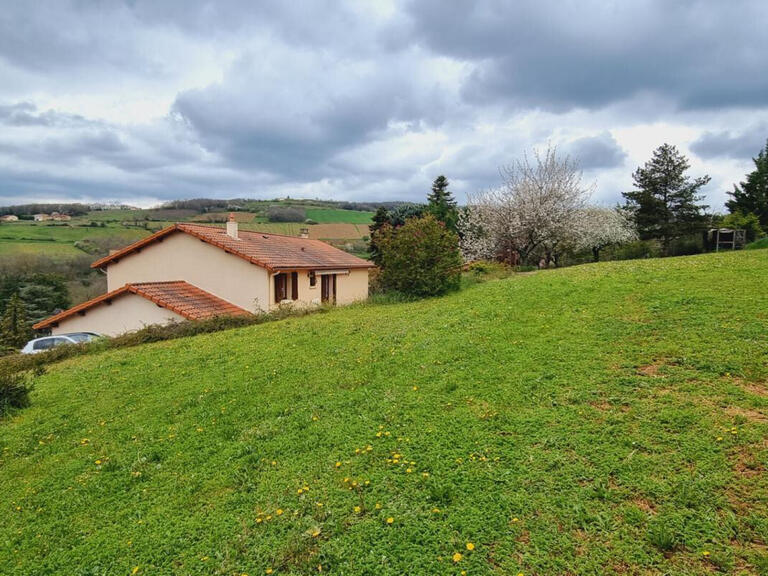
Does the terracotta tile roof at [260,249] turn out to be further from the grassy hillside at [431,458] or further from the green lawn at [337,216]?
the green lawn at [337,216]

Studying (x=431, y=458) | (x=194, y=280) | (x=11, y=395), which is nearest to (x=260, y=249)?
(x=194, y=280)

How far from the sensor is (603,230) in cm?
3272

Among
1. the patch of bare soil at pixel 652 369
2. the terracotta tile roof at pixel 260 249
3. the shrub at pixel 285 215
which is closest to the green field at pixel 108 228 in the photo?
the shrub at pixel 285 215

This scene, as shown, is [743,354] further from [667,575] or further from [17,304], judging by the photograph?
[17,304]

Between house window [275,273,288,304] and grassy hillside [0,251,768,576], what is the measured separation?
1119 cm

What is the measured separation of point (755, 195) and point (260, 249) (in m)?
41.3

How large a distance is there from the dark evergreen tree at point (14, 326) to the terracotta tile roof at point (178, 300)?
1306cm

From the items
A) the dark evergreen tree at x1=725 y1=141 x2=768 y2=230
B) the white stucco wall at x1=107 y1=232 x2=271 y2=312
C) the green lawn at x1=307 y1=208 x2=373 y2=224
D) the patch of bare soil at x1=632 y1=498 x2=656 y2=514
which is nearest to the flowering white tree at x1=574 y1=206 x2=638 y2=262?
the dark evergreen tree at x1=725 y1=141 x2=768 y2=230

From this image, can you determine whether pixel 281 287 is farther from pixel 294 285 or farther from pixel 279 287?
pixel 294 285

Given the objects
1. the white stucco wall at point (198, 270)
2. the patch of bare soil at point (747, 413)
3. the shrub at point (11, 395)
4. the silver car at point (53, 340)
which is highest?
the white stucco wall at point (198, 270)

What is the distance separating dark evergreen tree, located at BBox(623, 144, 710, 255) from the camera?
33.4 m

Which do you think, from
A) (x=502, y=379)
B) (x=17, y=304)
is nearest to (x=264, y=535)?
(x=502, y=379)

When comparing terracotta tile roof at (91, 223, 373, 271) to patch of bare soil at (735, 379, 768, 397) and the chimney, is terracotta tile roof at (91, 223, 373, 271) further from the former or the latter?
patch of bare soil at (735, 379, 768, 397)

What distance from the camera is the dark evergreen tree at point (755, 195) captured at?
3491cm
